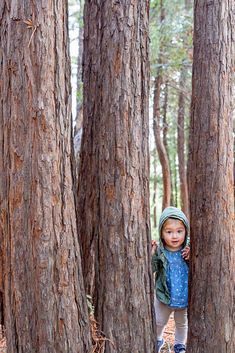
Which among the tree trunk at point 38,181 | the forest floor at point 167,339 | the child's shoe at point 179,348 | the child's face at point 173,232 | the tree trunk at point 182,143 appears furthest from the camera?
the tree trunk at point 182,143

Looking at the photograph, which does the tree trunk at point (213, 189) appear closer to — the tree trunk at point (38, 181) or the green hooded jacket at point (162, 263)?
the green hooded jacket at point (162, 263)

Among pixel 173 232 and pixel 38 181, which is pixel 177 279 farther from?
pixel 38 181

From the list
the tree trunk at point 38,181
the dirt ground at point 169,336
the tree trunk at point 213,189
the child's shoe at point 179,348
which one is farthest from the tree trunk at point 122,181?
the dirt ground at point 169,336

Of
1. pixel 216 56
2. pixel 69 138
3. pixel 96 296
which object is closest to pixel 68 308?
pixel 96 296

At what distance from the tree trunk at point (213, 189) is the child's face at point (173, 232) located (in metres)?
0.46

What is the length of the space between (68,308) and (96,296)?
1.70 ft

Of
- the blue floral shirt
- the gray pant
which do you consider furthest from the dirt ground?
the blue floral shirt

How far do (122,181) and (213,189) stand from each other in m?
0.81

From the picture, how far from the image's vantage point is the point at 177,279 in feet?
14.8

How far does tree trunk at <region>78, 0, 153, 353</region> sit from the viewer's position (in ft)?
11.8

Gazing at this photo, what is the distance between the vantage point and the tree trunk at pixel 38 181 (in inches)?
124

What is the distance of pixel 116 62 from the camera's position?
3.59 m

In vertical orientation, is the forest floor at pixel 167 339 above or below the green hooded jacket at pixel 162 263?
below

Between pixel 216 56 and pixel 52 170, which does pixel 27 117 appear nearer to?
pixel 52 170
